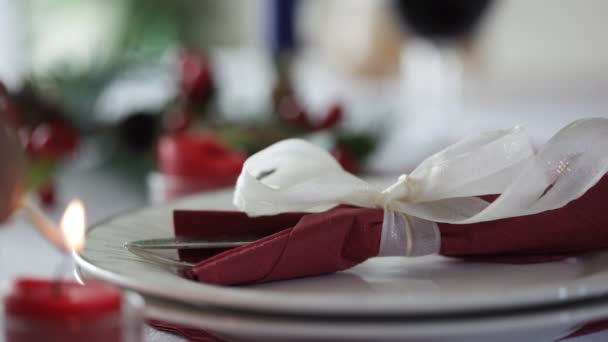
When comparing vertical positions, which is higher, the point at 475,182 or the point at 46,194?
the point at 475,182

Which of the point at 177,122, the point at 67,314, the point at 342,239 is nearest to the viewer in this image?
the point at 67,314

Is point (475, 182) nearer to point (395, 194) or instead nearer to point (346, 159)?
point (395, 194)

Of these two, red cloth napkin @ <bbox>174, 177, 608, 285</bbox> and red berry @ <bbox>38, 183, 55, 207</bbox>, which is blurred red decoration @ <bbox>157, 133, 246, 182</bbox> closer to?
red berry @ <bbox>38, 183, 55, 207</bbox>

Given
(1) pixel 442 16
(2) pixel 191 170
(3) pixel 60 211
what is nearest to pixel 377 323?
(2) pixel 191 170

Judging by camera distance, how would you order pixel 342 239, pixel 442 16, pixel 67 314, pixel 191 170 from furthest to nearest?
pixel 442 16
pixel 191 170
pixel 342 239
pixel 67 314

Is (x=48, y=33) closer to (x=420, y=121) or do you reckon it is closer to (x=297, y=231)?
(x=420, y=121)

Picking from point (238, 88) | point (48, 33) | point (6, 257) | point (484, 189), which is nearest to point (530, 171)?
point (484, 189)
